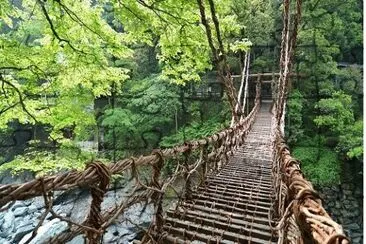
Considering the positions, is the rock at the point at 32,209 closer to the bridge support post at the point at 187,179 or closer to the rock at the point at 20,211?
the rock at the point at 20,211

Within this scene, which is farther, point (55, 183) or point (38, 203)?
point (38, 203)

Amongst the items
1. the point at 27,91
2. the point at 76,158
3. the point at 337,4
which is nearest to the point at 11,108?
the point at 27,91

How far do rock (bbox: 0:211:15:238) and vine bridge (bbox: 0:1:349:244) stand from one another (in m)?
5.04

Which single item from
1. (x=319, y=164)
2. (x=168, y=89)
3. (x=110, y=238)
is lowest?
(x=110, y=238)

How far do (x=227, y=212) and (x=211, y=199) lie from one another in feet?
0.82

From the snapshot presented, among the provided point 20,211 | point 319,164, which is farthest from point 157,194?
point 319,164

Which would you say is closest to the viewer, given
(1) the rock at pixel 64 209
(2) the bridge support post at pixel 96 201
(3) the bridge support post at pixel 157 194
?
(2) the bridge support post at pixel 96 201

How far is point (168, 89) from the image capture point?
347 inches

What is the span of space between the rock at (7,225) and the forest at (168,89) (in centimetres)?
134

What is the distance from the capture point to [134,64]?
9.38 meters

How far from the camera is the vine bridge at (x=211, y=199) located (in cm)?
63

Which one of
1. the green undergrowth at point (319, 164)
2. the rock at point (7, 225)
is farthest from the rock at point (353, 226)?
the rock at point (7, 225)

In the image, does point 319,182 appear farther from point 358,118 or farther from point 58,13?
point 58,13

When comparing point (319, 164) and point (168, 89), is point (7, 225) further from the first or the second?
point (319, 164)
